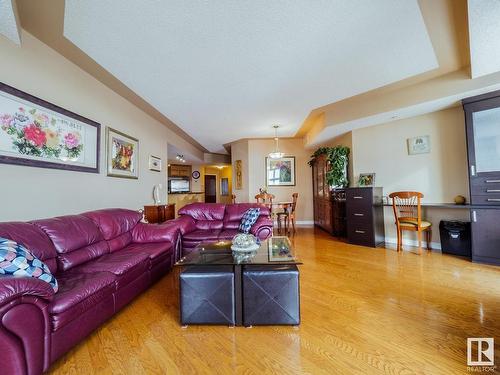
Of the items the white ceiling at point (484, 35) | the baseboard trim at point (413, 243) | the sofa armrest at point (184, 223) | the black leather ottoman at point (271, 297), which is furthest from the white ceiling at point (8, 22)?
the baseboard trim at point (413, 243)

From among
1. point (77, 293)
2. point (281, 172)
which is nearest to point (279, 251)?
point (77, 293)

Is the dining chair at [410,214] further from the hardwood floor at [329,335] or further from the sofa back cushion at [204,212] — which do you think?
the sofa back cushion at [204,212]

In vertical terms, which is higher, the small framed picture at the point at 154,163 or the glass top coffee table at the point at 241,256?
the small framed picture at the point at 154,163

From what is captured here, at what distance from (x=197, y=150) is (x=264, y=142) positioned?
103 inches

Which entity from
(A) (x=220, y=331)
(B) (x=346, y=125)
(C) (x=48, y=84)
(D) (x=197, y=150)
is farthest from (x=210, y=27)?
(D) (x=197, y=150)

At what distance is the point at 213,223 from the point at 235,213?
0.43 m

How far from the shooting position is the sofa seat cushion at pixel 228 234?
3380 mm

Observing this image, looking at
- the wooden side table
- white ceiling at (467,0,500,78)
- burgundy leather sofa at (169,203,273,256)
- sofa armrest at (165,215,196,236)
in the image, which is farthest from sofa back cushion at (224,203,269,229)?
white ceiling at (467,0,500,78)

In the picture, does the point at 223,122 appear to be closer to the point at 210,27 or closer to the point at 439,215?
the point at 210,27

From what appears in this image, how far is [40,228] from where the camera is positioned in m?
1.88

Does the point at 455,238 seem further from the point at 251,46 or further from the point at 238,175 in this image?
the point at 238,175

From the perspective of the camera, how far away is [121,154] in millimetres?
3576

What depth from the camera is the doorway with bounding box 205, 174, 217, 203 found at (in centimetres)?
1109

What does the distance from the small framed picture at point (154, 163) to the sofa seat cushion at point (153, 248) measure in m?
2.18
